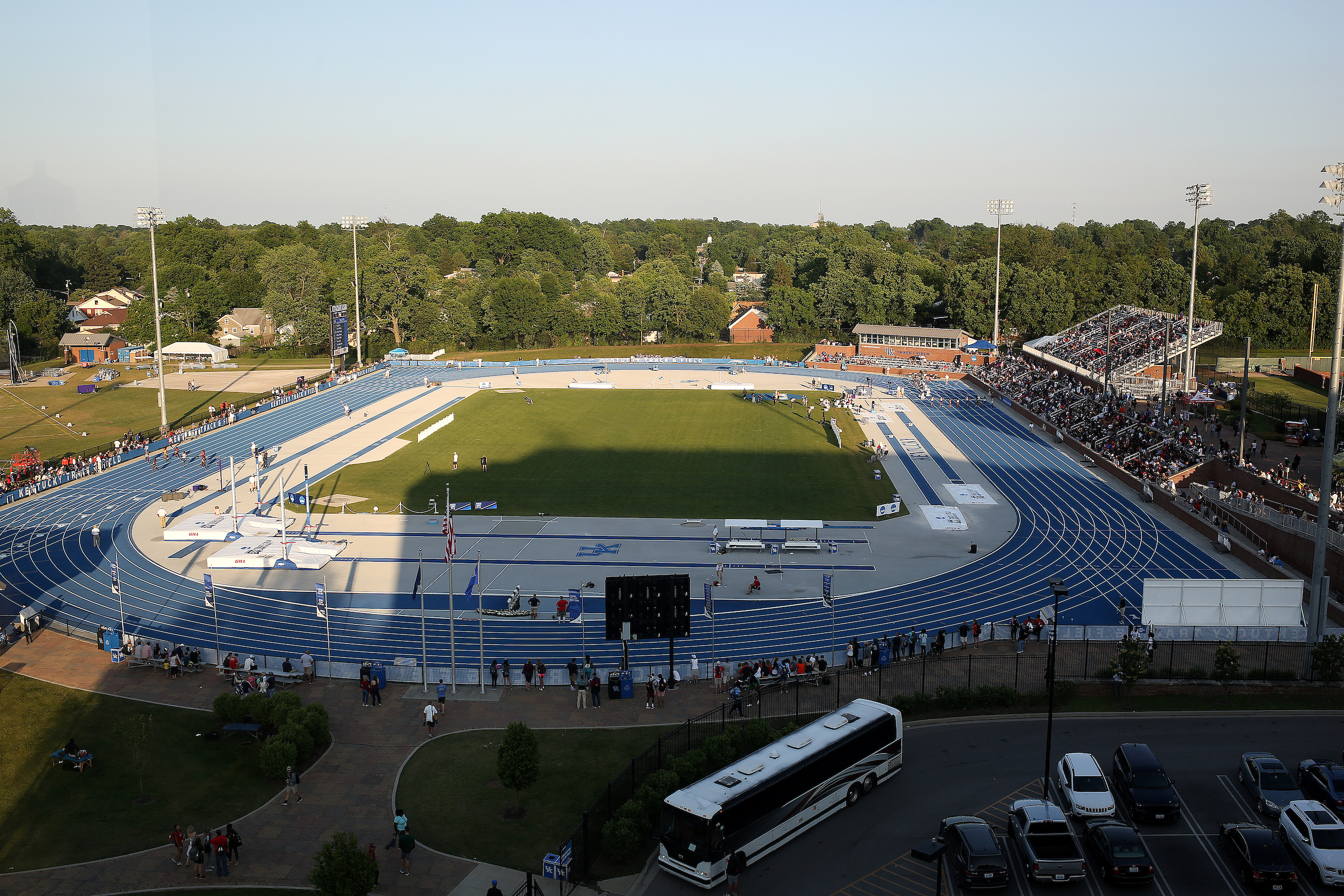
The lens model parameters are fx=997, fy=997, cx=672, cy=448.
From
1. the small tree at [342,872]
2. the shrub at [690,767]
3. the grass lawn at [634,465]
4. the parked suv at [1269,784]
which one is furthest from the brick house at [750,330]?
the small tree at [342,872]

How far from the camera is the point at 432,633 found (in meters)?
33.0

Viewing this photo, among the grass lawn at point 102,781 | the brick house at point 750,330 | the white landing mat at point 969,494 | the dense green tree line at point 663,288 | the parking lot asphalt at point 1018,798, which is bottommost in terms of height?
the grass lawn at point 102,781

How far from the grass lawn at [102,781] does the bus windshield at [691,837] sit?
9.91 meters

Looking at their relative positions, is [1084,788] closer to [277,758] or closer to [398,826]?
[398,826]

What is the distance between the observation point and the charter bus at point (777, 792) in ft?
60.2

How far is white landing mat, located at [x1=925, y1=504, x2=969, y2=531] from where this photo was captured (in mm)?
44594

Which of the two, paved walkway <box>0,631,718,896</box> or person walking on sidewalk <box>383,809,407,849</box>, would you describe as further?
person walking on sidewalk <box>383,809,407,849</box>

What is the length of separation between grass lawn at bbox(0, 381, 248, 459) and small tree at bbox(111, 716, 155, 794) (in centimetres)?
4205

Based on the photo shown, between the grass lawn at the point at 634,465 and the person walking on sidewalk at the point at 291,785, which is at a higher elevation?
the grass lawn at the point at 634,465

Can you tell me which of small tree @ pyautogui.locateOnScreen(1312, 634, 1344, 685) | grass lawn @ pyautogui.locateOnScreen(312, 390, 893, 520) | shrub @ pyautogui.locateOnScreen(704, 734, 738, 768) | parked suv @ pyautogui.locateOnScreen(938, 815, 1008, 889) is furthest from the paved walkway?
grass lawn @ pyautogui.locateOnScreen(312, 390, 893, 520)

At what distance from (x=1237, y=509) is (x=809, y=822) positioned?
30674 mm

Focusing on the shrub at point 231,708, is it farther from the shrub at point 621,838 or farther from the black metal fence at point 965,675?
the shrub at point 621,838

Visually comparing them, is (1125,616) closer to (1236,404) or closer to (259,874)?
(259,874)

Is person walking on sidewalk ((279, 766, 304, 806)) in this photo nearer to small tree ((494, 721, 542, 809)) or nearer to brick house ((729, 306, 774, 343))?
small tree ((494, 721, 542, 809))
